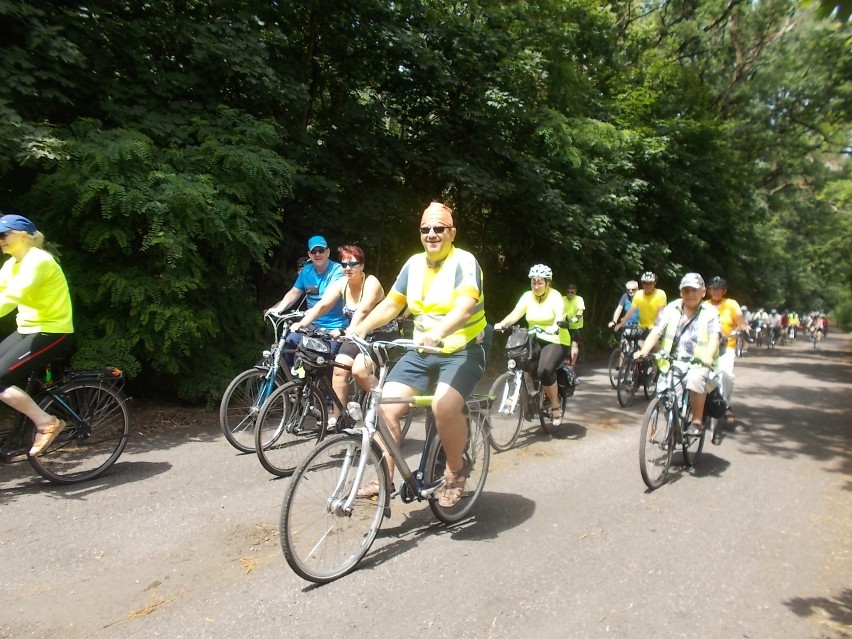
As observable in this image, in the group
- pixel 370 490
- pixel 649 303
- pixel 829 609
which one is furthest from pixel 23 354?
pixel 649 303

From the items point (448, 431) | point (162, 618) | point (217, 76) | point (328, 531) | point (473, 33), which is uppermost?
point (473, 33)

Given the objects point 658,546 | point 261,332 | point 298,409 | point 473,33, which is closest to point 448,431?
point 658,546

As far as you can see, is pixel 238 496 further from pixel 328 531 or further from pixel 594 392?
pixel 594 392

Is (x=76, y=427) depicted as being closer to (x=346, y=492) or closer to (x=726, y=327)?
(x=346, y=492)

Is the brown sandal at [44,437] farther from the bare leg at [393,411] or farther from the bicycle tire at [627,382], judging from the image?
the bicycle tire at [627,382]

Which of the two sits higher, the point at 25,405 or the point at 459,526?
the point at 25,405

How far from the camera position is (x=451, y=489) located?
420 centimetres

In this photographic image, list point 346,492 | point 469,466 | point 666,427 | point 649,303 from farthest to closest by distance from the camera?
point 649,303
point 666,427
point 469,466
point 346,492

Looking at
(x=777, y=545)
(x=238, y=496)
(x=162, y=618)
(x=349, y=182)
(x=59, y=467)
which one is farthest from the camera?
(x=349, y=182)

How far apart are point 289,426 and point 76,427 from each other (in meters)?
1.70

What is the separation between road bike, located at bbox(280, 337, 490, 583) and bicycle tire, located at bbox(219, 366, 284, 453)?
213 centimetres

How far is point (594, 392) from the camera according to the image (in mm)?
10633

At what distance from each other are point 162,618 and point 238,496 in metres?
1.65

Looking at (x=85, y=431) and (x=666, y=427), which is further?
(x=666, y=427)
